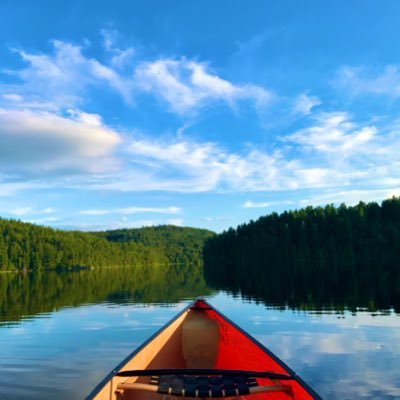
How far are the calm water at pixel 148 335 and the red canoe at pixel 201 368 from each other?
2.85m

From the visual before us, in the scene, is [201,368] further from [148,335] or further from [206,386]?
[148,335]

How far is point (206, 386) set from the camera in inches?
264

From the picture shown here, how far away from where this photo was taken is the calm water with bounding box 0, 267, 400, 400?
1202cm

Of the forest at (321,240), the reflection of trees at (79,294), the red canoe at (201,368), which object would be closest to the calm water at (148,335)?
the reflection of trees at (79,294)

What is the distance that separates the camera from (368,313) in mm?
A: 24953

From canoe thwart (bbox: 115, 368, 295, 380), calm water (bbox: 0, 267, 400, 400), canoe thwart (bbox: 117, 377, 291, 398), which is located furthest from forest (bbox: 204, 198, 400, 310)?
canoe thwart (bbox: 117, 377, 291, 398)

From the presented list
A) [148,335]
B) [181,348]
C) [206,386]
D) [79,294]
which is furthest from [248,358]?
[79,294]

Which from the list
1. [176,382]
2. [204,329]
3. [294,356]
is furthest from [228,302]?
[176,382]

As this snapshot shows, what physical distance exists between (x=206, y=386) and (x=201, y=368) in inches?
165

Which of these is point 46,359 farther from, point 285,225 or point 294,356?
point 285,225

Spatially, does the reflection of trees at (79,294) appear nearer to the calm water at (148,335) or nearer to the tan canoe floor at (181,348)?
the calm water at (148,335)

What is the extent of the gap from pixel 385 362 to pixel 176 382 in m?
10.3

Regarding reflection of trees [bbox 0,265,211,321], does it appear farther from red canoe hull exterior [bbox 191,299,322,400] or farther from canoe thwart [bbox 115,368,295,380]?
canoe thwart [bbox 115,368,295,380]

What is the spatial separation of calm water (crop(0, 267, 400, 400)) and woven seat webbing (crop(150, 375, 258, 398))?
17.5 feet
